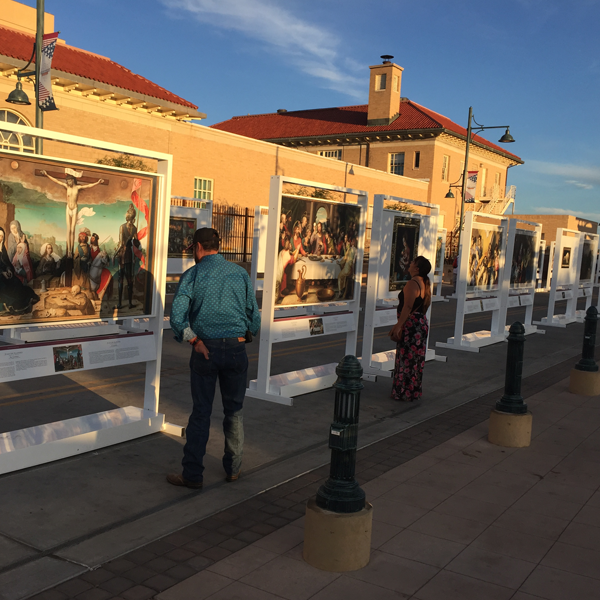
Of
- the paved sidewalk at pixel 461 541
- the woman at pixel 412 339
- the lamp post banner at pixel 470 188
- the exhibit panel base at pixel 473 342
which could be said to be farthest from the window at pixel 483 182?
the paved sidewalk at pixel 461 541

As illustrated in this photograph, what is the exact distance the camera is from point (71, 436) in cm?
594

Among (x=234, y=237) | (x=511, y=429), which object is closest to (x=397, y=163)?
(x=234, y=237)

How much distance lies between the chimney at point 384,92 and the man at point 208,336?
49079 mm

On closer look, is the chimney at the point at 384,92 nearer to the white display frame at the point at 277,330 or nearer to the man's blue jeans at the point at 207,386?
the white display frame at the point at 277,330

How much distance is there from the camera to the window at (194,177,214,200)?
34.1m

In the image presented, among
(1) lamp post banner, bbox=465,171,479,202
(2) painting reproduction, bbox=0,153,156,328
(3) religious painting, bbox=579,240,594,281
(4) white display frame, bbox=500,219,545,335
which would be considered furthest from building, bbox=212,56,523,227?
(2) painting reproduction, bbox=0,153,156,328

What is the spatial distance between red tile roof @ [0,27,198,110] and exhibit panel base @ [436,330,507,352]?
1755 centimetres

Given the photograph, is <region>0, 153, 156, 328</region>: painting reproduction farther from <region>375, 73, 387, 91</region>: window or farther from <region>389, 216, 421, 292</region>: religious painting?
<region>375, 73, 387, 91</region>: window

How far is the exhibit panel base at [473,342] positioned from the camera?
1376 centimetres

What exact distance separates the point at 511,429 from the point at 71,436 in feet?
14.1

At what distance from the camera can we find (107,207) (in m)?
6.10

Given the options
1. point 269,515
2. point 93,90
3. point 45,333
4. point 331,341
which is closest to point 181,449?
point 269,515

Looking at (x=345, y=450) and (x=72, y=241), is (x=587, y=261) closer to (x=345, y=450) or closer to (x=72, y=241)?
(x=72, y=241)

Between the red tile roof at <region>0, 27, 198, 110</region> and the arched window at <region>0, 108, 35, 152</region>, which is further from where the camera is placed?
the red tile roof at <region>0, 27, 198, 110</region>
